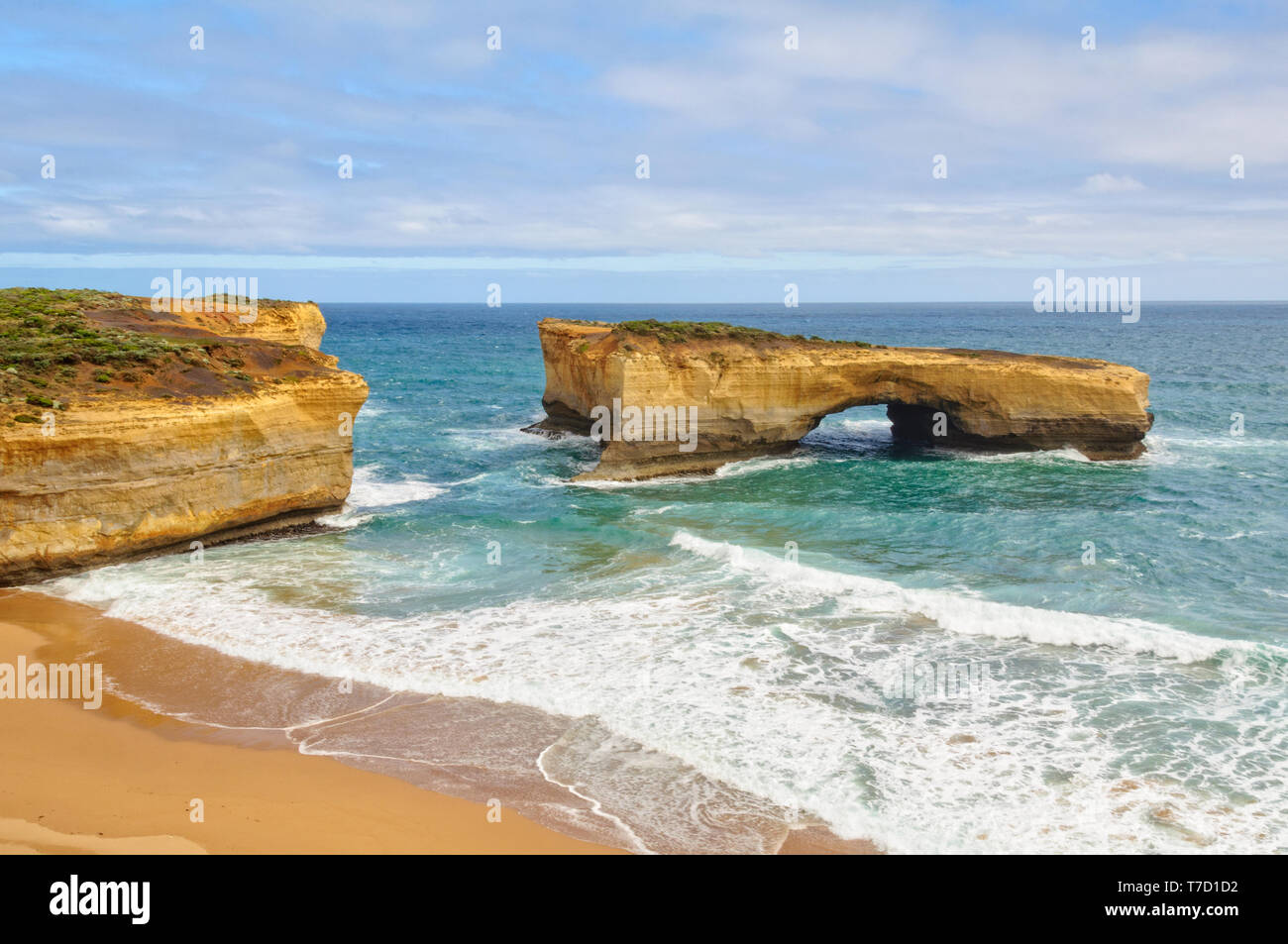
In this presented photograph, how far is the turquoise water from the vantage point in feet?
34.2

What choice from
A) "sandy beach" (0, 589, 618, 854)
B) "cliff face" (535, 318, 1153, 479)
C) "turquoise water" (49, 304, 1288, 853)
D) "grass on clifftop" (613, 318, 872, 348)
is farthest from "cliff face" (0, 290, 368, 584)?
"grass on clifftop" (613, 318, 872, 348)

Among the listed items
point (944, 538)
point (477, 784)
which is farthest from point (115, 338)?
point (944, 538)

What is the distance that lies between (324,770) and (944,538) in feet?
50.4

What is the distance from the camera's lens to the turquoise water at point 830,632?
1041 cm

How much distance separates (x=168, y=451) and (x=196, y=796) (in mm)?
10380

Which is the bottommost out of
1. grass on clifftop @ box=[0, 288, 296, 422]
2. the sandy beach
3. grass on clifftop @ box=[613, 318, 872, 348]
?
the sandy beach

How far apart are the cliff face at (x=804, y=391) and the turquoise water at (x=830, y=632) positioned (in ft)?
4.11

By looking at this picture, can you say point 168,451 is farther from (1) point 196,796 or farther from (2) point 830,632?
(2) point 830,632

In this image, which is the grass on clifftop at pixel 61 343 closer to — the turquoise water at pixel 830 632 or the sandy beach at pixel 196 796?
the turquoise water at pixel 830 632

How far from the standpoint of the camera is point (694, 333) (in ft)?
98.8

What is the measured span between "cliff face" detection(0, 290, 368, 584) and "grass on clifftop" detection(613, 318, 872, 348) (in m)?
10.6

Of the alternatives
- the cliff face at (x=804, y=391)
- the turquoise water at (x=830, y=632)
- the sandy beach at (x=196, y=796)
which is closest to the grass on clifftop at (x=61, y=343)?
the turquoise water at (x=830, y=632)

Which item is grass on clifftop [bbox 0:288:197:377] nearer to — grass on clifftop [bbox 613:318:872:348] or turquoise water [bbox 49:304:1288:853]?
turquoise water [bbox 49:304:1288:853]

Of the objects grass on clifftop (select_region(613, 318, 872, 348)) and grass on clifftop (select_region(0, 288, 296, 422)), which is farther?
grass on clifftop (select_region(613, 318, 872, 348))
